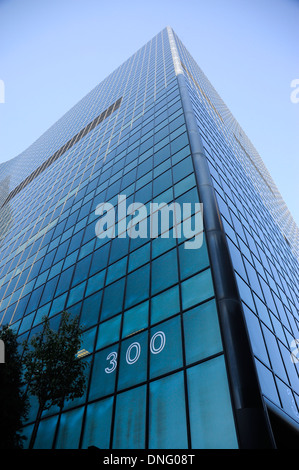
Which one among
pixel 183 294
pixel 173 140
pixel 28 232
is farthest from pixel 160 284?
pixel 28 232

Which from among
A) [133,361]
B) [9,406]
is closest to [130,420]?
[133,361]

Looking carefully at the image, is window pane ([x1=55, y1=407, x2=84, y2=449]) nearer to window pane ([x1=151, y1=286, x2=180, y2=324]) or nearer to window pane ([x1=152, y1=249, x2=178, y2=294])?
window pane ([x1=151, y1=286, x2=180, y2=324])

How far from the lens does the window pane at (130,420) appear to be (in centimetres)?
962

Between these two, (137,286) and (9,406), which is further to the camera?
(137,286)

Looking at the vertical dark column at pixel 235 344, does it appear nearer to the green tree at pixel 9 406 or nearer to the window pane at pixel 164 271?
the window pane at pixel 164 271

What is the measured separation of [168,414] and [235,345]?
10.2 feet

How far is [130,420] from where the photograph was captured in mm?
10172

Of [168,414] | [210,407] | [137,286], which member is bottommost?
[210,407]

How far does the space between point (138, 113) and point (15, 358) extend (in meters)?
30.7

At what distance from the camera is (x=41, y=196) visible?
40.4 meters

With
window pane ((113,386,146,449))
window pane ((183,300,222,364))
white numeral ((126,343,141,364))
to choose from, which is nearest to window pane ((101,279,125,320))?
white numeral ((126,343,141,364))

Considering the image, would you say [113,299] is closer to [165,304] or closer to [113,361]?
[113,361]

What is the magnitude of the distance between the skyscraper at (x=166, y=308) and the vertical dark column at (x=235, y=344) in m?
0.04

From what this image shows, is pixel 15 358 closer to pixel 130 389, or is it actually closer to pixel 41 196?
pixel 130 389
